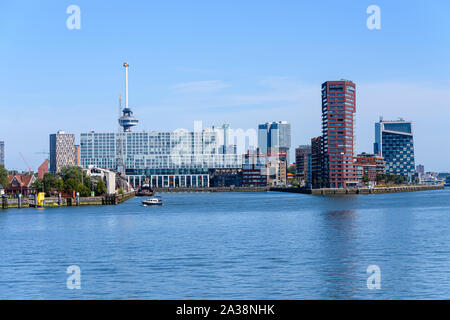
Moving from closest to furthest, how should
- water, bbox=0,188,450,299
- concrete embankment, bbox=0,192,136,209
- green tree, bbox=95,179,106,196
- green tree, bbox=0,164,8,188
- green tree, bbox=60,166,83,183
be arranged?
1. water, bbox=0,188,450,299
2. concrete embankment, bbox=0,192,136,209
3. green tree, bbox=60,166,83,183
4. green tree, bbox=0,164,8,188
5. green tree, bbox=95,179,106,196

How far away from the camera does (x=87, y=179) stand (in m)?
183

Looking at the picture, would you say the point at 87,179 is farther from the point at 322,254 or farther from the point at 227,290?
the point at 227,290

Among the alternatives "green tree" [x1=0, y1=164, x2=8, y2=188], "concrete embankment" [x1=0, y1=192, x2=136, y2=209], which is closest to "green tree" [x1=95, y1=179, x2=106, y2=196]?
"concrete embankment" [x1=0, y1=192, x2=136, y2=209]

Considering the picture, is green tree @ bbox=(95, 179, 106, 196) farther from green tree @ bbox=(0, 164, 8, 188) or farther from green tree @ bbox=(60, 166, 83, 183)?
green tree @ bbox=(0, 164, 8, 188)

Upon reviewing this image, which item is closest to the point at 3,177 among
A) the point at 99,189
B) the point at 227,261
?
the point at 99,189

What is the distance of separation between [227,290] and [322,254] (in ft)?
61.0

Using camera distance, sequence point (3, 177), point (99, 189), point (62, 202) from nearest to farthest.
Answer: point (62, 202), point (3, 177), point (99, 189)

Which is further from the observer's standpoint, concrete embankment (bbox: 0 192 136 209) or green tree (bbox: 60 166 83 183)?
green tree (bbox: 60 166 83 183)

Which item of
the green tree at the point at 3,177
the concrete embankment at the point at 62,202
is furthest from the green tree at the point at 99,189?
the green tree at the point at 3,177

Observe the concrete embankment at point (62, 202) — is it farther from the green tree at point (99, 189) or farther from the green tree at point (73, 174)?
the green tree at point (99, 189)

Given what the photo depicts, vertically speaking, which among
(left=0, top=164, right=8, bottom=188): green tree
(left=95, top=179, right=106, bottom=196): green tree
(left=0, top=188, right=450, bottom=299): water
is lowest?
(left=0, top=188, right=450, bottom=299): water

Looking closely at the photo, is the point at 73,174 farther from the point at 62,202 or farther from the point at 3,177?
the point at 62,202

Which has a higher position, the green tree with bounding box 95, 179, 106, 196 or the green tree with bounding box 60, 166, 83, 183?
the green tree with bounding box 60, 166, 83, 183
